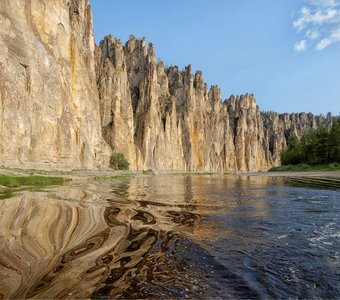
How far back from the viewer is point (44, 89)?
54500 mm

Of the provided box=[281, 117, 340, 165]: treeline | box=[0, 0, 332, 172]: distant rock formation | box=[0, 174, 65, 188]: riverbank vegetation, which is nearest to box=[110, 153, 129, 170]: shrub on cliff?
box=[0, 0, 332, 172]: distant rock formation

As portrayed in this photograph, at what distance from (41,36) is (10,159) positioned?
24.9 metres

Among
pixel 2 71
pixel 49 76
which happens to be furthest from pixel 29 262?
pixel 49 76

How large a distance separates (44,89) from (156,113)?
256ft

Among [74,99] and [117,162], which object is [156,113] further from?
[74,99]

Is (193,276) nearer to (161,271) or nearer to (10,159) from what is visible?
(161,271)

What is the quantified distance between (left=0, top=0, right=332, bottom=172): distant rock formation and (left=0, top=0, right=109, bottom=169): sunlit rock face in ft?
0.53

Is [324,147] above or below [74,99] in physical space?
below

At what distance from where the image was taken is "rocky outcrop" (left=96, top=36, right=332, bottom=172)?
104688mm

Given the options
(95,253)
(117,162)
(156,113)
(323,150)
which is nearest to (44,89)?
(117,162)

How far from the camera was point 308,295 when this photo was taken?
4551mm

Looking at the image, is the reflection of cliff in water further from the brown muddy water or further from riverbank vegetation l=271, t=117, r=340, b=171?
riverbank vegetation l=271, t=117, r=340, b=171

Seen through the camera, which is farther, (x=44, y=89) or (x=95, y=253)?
(x=44, y=89)

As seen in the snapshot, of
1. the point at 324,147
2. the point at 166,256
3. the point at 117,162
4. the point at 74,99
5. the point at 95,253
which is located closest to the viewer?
the point at 166,256
